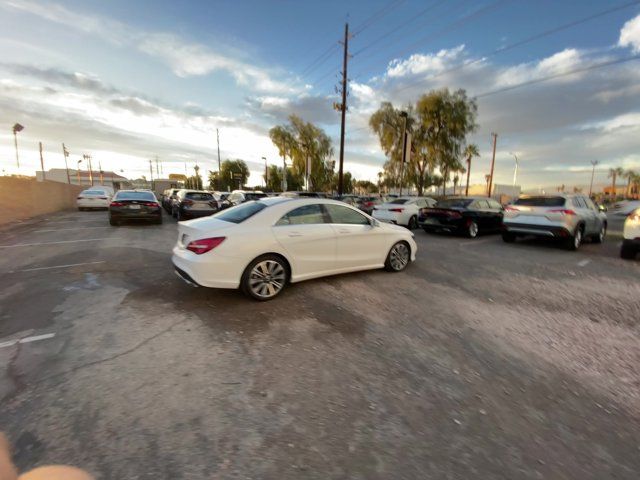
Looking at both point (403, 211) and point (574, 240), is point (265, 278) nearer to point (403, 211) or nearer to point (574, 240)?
point (574, 240)

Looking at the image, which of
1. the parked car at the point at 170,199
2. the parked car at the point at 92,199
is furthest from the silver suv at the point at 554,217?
the parked car at the point at 92,199

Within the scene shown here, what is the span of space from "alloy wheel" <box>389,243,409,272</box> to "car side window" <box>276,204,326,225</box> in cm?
178

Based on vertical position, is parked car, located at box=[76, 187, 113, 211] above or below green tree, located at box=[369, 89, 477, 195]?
below

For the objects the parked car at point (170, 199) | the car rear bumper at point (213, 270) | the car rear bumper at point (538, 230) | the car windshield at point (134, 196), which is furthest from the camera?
the parked car at point (170, 199)

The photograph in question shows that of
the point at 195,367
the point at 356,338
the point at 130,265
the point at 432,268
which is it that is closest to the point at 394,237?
the point at 432,268

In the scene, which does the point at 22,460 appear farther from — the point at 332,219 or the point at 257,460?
the point at 332,219

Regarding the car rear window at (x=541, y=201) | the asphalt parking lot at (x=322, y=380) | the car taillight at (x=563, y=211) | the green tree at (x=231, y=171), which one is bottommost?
the asphalt parking lot at (x=322, y=380)

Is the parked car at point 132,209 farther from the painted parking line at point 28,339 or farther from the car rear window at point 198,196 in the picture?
the painted parking line at point 28,339

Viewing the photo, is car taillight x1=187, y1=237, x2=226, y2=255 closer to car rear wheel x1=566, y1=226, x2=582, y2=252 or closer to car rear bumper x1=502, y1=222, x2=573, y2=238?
car rear bumper x1=502, y1=222, x2=573, y2=238

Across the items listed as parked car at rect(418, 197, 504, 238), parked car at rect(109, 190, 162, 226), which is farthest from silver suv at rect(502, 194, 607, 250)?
parked car at rect(109, 190, 162, 226)

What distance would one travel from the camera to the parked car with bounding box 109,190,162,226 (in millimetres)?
12492

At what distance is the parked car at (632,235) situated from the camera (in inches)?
292

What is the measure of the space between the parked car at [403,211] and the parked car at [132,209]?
9157 millimetres

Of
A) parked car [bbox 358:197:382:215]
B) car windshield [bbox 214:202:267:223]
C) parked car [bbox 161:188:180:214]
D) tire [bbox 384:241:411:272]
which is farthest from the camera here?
parked car [bbox 358:197:382:215]
